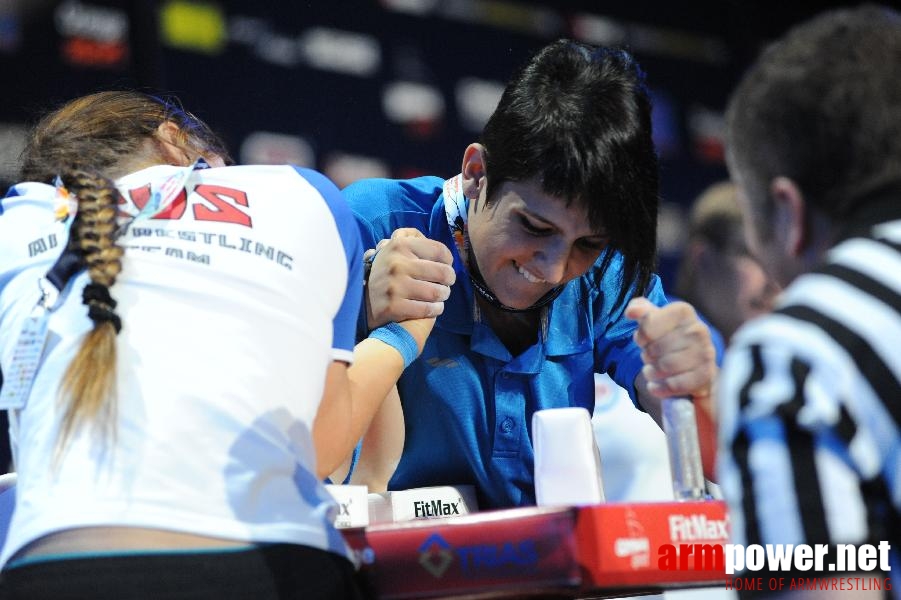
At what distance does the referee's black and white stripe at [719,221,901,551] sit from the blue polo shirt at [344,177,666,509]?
88cm

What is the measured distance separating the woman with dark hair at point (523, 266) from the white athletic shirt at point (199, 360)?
376mm

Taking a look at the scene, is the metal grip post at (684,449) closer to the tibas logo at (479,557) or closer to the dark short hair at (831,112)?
the tibas logo at (479,557)

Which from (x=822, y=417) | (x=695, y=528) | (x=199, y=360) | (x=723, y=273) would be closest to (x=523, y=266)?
(x=695, y=528)

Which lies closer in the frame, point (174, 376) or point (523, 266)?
point (174, 376)

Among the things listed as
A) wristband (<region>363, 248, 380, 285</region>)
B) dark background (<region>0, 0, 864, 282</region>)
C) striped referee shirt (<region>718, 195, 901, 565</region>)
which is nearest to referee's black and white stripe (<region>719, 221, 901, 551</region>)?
striped referee shirt (<region>718, 195, 901, 565</region>)

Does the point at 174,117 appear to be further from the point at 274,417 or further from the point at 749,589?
the point at 749,589

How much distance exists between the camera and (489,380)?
181 cm

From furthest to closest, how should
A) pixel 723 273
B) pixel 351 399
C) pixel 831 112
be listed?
pixel 723 273 < pixel 351 399 < pixel 831 112

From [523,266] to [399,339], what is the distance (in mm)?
261

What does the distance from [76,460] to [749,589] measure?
2.09 ft

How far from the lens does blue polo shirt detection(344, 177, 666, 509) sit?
178 cm

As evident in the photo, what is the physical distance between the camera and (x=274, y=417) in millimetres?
1146

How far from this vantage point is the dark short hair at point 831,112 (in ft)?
3.14

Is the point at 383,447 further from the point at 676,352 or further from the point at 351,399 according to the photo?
the point at 676,352
